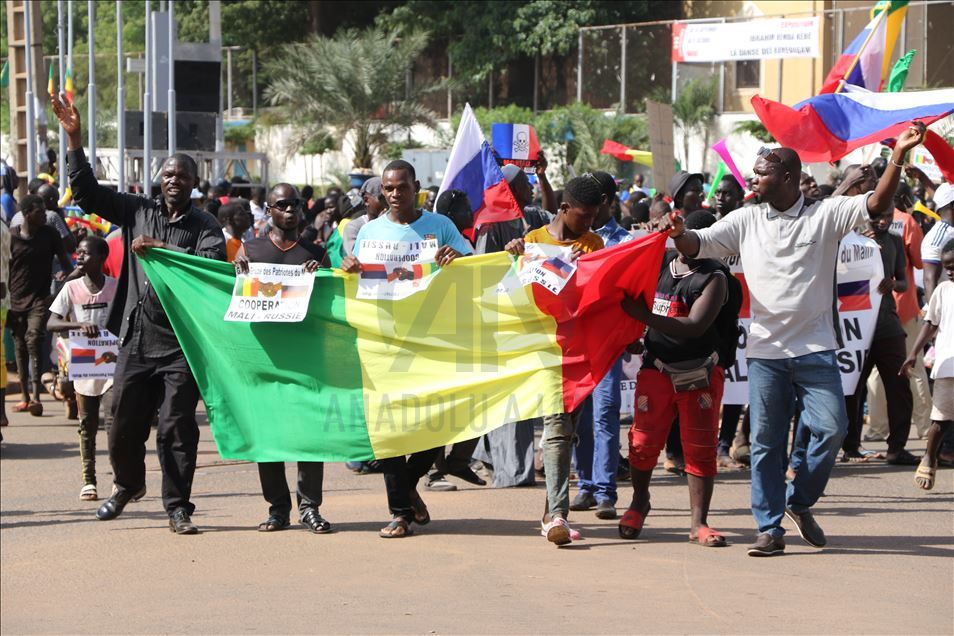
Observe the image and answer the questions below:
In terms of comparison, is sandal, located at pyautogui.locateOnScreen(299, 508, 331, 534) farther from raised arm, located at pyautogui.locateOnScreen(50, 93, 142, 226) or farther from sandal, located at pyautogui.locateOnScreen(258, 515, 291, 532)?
raised arm, located at pyautogui.locateOnScreen(50, 93, 142, 226)

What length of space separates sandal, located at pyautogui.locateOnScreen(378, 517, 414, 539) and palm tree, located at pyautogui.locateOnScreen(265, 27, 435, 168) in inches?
1383

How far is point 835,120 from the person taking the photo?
8.96 metres

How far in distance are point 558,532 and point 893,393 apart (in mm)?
4248

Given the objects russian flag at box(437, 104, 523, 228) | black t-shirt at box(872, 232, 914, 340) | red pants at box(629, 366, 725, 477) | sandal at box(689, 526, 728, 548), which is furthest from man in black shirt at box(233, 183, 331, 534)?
black t-shirt at box(872, 232, 914, 340)

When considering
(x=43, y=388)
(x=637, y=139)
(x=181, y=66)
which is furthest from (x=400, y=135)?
(x=43, y=388)

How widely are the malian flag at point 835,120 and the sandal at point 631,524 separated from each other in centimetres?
235

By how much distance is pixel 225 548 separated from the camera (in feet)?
27.0

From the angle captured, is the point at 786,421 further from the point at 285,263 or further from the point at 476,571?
the point at 285,263

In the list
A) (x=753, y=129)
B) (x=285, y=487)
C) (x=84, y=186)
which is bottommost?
(x=285, y=487)

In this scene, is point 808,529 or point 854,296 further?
point 854,296

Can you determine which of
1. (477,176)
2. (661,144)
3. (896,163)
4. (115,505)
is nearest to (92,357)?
(115,505)

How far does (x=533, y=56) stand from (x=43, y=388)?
30.7 m

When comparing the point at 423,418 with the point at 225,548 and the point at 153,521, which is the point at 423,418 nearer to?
the point at 225,548

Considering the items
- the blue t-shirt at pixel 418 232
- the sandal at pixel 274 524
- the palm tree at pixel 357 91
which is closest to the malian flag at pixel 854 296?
the blue t-shirt at pixel 418 232
